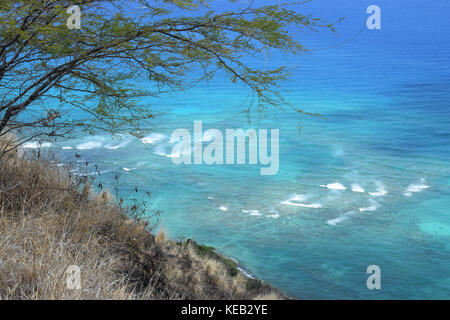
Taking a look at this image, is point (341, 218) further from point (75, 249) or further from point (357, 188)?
point (75, 249)

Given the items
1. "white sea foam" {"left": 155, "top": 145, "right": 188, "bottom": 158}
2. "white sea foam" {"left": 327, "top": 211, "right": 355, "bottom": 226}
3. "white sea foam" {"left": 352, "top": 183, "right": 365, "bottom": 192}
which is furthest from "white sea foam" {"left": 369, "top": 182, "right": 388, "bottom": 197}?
"white sea foam" {"left": 155, "top": 145, "right": 188, "bottom": 158}

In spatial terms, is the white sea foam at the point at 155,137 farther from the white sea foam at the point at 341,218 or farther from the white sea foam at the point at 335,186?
the white sea foam at the point at 341,218

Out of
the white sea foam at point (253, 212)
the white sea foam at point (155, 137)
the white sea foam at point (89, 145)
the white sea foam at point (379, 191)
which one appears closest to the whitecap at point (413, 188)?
the white sea foam at point (379, 191)

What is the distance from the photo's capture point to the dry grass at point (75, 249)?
5008 mm

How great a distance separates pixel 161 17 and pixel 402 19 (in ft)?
439

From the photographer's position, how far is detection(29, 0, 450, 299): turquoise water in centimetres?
2111

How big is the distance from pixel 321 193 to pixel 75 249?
23.4 m

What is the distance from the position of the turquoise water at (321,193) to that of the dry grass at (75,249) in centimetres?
157

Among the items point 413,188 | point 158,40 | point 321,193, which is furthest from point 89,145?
point 158,40

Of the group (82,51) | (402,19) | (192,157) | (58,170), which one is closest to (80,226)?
(58,170)

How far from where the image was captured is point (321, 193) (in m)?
28.6

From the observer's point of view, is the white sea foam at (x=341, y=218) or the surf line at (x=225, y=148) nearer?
the white sea foam at (x=341, y=218)

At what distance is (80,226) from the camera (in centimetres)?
746
